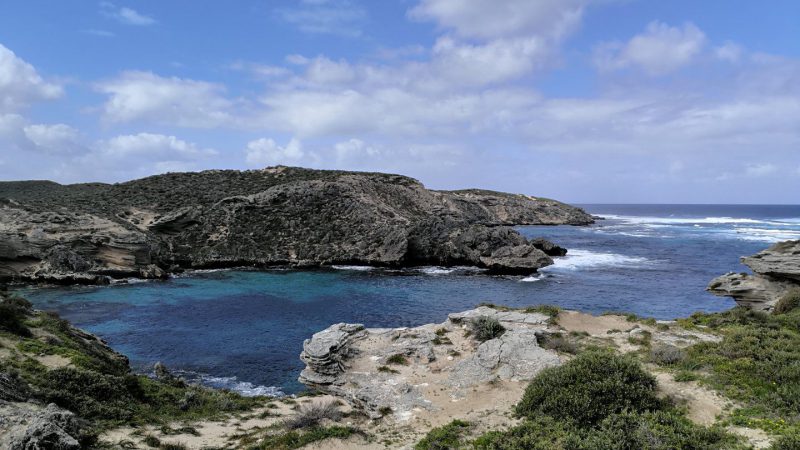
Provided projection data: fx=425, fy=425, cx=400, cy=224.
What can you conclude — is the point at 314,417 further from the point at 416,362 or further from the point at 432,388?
the point at 416,362

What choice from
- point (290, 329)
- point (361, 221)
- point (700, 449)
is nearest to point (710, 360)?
point (700, 449)

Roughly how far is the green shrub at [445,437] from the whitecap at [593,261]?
43.9m

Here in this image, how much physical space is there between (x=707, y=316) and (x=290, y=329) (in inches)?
991

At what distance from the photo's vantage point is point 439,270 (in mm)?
53656

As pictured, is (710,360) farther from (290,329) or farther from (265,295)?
(265,295)

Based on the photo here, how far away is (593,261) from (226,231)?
5061 cm

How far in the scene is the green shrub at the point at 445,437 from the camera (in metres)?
10.9

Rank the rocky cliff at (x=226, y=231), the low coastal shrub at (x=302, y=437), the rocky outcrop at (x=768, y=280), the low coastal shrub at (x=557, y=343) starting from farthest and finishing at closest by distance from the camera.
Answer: the rocky cliff at (x=226, y=231)
the rocky outcrop at (x=768, y=280)
the low coastal shrub at (x=557, y=343)
the low coastal shrub at (x=302, y=437)

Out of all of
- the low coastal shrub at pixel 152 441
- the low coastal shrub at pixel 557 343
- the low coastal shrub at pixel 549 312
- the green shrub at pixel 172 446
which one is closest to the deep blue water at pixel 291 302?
the low coastal shrub at pixel 152 441

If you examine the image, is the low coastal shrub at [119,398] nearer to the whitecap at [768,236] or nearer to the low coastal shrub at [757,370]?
the low coastal shrub at [757,370]

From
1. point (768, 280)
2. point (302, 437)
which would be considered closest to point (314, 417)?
point (302, 437)

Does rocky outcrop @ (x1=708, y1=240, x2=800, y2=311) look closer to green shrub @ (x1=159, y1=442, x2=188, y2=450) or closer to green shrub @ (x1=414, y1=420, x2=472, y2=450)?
green shrub @ (x1=414, y1=420, x2=472, y2=450)

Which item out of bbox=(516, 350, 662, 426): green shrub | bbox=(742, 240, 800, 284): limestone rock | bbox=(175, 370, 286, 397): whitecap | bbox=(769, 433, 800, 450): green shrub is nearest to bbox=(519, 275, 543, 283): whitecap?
bbox=(742, 240, 800, 284): limestone rock

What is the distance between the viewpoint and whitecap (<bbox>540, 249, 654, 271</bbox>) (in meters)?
55.1
